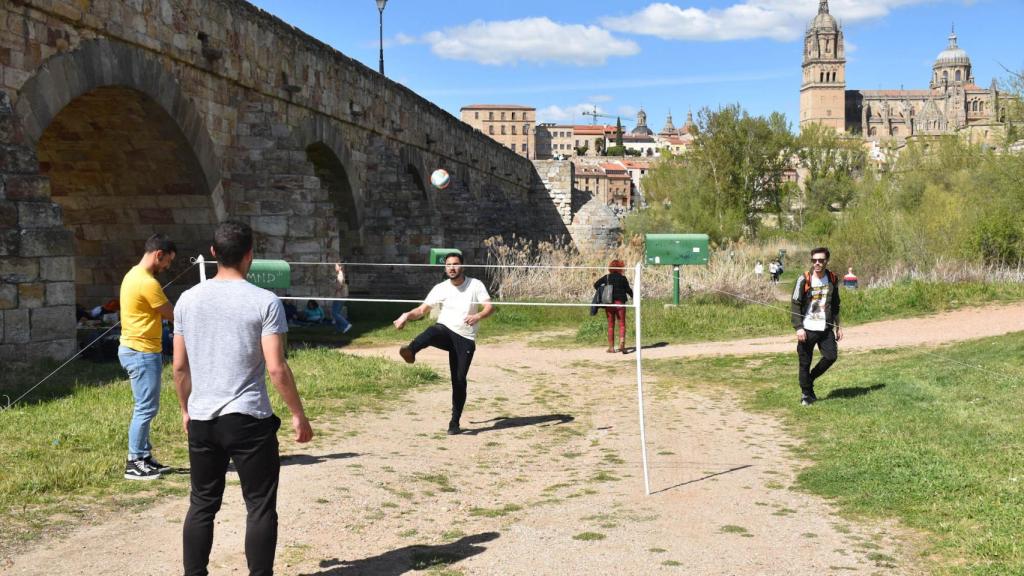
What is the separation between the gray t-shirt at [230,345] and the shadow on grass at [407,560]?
101 cm

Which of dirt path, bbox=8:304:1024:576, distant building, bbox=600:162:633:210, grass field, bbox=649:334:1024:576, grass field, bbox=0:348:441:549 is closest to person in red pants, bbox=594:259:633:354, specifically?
grass field, bbox=649:334:1024:576

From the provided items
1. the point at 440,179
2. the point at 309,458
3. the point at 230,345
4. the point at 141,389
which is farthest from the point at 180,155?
the point at 440,179

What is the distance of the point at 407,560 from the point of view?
4551 mm

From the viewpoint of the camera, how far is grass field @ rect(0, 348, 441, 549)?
5223 mm

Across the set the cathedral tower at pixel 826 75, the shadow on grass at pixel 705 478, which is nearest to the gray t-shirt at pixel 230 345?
the shadow on grass at pixel 705 478

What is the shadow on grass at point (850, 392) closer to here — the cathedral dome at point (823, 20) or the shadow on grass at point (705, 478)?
the shadow on grass at point (705, 478)

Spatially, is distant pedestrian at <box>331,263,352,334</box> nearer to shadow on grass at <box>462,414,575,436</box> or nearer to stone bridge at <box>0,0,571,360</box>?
stone bridge at <box>0,0,571,360</box>

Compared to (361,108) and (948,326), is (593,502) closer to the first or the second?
(948,326)

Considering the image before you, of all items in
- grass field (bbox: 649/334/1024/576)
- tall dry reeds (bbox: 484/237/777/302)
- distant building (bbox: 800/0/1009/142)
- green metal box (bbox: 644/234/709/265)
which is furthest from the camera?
distant building (bbox: 800/0/1009/142)

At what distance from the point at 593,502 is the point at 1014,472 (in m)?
2.58

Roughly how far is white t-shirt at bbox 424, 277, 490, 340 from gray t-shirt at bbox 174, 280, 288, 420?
→ 3966 millimetres

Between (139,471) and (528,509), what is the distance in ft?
7.71

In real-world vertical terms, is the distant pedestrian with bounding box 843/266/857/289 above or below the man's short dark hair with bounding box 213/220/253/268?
below

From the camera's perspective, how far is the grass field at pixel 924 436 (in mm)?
4855
